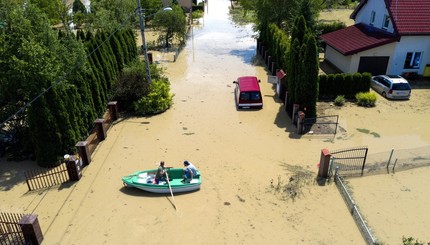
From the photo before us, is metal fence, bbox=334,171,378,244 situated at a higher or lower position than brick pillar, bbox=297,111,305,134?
lower

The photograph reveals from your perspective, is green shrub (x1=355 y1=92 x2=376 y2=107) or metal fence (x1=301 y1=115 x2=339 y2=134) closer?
metal fence (x1=301 y1=115 x2=339 y2=134)

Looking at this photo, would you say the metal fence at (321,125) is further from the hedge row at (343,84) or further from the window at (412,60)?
the window at (412,60)

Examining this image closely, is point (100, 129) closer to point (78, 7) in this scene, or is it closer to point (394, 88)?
point (394, 88)

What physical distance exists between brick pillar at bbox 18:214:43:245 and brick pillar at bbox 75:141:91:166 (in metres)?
4.91

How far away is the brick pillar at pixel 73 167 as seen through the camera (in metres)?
15.0

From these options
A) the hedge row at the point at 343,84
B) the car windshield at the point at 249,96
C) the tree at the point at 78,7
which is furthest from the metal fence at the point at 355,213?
the tree at the point at 78,7

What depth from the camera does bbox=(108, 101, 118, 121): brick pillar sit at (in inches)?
824

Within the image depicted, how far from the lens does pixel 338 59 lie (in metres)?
29.2

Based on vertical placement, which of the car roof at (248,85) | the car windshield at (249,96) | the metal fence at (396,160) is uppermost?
the car roof at (248,85)

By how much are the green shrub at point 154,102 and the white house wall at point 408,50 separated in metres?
18.2

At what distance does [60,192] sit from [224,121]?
400 inches

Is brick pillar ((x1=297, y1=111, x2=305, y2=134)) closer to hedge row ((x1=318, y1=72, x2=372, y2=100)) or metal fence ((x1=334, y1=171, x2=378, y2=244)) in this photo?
metal fence ((x1=334, y1=171, x2=378, y2=244))

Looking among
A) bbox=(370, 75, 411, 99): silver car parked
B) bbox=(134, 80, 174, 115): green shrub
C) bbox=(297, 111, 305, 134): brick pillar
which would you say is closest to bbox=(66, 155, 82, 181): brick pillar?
bbox=(134, 80, 174, 115): green shrub

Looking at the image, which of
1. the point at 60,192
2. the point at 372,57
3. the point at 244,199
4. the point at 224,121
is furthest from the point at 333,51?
the point at 60,192
